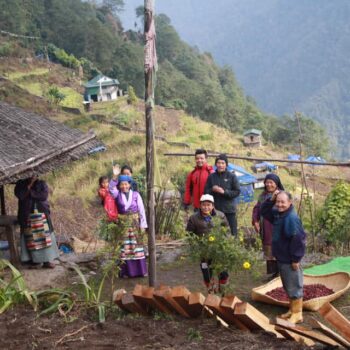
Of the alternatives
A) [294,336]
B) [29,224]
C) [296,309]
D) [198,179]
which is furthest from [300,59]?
[294,336]

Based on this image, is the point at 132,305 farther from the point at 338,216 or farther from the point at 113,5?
the point at 113,5

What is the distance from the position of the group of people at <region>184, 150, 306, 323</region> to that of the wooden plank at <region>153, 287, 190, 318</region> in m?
0.77

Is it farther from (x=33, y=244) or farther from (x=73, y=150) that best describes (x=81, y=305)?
(x=73, y=150)

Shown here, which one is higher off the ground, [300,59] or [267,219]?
[300,59]

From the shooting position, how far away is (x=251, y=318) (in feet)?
12.9

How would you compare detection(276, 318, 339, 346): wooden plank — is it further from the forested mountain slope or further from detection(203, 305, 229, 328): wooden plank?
the forested mountain slope

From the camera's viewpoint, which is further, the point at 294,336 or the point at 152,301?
the point at 152,301

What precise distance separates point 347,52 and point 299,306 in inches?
6232

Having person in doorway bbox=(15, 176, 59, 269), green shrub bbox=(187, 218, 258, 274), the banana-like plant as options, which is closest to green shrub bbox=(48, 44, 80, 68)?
A: person in doorway bbox=(15, 176, 59, 269)

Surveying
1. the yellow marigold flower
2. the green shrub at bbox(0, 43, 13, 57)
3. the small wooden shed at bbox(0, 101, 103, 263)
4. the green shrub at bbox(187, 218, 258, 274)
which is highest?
the green shrub at bbox(0, 43, 13, 57)

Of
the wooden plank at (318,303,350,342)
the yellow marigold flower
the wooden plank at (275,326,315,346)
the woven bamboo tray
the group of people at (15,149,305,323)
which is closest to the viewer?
the wooden plank at (318,303,350,342)

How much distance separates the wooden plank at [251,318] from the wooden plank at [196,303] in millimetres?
363

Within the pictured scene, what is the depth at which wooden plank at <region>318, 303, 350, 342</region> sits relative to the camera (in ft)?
11.7

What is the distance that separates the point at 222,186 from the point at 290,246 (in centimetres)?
185
